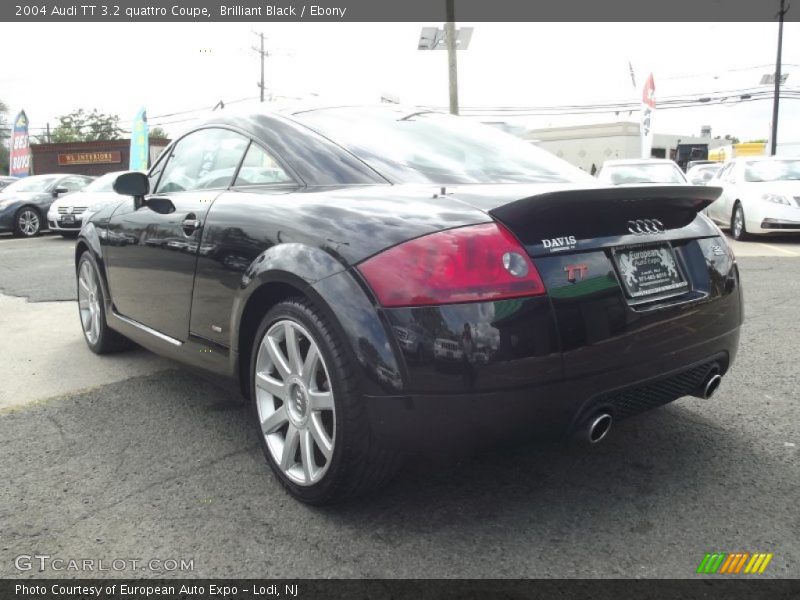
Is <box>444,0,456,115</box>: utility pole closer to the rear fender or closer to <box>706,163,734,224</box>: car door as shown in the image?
<box>706,163,734,224</box>: car door

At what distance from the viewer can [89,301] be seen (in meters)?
4.62

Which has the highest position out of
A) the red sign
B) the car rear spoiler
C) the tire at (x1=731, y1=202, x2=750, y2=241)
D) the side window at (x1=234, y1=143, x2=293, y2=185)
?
the red sign

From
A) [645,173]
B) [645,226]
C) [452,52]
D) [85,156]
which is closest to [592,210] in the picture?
[645,226]

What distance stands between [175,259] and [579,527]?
210 centimetres

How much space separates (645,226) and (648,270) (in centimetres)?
16

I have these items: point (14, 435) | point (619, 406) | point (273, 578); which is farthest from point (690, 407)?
point (14, 435)

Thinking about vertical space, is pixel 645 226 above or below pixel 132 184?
below

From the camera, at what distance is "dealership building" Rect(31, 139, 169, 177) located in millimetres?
37750

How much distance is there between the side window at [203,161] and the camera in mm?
3244

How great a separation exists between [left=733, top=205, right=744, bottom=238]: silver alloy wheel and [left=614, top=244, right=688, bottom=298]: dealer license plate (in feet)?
33.5

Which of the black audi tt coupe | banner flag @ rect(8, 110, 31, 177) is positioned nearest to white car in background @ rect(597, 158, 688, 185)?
the black audi tt coupe

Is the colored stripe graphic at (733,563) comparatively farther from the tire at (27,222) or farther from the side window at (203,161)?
the tire at (27,222)

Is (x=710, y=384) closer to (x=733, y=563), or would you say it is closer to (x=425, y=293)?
(x=733, y=563)

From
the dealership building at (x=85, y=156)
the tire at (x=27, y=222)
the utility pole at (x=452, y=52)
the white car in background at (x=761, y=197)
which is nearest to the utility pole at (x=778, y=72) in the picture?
the utility pole at (x=452, y=52)
